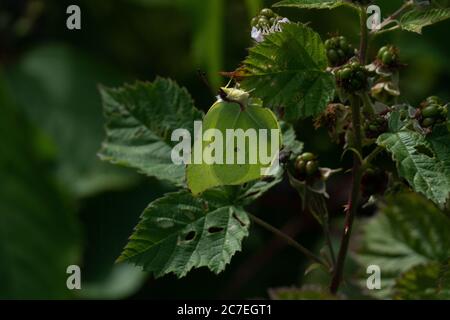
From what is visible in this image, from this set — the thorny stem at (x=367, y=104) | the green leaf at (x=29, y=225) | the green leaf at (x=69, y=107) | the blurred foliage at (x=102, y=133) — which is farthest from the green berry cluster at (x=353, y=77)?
the green leaf at (x=69, y=107)

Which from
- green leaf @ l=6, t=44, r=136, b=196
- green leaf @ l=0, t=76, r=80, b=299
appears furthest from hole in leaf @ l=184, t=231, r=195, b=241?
green leaf @ l=6, t=44, r=136, b=196

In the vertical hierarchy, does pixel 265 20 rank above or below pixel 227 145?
above

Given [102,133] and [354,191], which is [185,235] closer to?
[354,191]

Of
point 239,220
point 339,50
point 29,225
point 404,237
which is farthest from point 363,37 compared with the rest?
point 29,225

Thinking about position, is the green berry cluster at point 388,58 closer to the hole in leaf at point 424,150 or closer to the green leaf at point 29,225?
the hole in leaf at point 424,150
